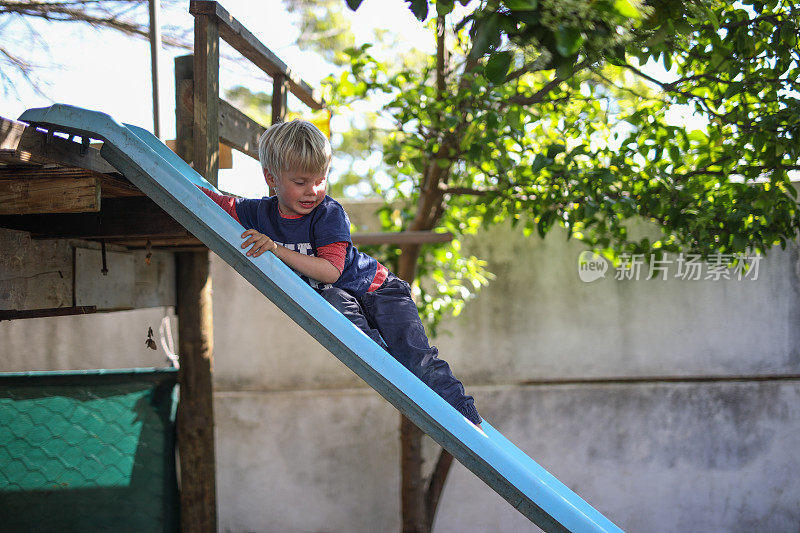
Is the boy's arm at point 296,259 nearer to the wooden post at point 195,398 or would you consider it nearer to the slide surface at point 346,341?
the slide surface at point 346,341

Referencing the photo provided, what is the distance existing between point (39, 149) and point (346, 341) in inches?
33.9

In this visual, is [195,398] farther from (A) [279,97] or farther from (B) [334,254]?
(B) [334,254]

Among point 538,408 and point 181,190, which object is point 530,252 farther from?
point 181,190

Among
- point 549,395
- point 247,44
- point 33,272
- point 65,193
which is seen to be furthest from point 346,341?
point 549,395

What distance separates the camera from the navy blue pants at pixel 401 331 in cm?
177

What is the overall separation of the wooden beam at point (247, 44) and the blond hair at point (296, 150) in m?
0.59

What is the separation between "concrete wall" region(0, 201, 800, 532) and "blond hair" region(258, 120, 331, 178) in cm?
287

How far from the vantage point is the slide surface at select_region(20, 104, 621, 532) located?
62.0 inches

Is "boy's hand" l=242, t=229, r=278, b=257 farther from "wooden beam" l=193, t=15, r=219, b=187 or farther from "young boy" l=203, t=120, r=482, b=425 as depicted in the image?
"wooden beam" l=193, t=15, r=219, b=187

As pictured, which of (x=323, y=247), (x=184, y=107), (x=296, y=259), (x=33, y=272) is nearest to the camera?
(x=296, y=259)

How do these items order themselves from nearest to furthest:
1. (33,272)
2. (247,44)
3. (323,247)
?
(323,247) < (33,272) < (247,44)

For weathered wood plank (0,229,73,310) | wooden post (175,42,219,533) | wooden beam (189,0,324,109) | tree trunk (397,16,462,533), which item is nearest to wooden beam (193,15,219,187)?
wooden beam (189,0,324,109)

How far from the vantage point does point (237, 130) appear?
2.41 m

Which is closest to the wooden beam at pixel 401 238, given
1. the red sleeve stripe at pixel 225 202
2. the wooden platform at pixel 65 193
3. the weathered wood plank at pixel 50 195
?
the wooden platform at pixel 65 193
